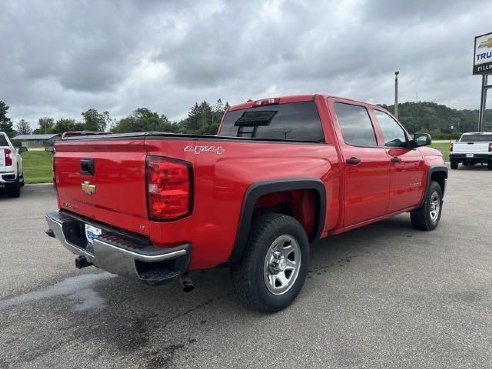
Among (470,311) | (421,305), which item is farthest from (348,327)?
(470,311)

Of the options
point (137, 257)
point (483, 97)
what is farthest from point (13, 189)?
point (483, 97)

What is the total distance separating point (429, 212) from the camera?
19.6ft

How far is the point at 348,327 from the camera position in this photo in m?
3.05

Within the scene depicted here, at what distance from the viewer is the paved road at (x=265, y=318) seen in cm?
268

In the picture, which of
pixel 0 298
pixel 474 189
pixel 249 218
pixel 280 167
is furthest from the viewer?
pixel 474 189

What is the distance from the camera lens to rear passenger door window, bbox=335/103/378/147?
4.21 meters

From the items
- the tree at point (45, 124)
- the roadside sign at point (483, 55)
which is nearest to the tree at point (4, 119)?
the tree at point (45, 124)

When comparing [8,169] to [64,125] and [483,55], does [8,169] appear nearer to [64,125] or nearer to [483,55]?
[483,55]

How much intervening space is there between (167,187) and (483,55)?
3709 centimetres

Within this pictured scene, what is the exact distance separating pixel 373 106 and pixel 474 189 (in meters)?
8.00

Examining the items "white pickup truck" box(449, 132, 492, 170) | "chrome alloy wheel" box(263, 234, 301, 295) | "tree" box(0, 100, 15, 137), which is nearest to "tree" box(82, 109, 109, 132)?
"tree" box(0, 100, 15, 137)

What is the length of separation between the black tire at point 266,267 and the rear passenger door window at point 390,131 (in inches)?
86.1

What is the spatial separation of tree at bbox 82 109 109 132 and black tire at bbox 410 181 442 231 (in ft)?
344

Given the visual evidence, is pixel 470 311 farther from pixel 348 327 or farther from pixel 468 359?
pixel 348 327
